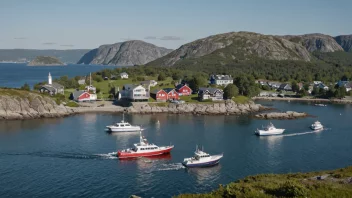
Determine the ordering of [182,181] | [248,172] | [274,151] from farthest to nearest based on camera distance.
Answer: [274,151] < [248,172] < [182,181]

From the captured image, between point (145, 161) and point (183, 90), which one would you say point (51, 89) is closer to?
point (183, 90)

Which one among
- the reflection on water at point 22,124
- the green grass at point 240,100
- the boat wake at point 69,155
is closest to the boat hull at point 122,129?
the boat wake at point 69,155

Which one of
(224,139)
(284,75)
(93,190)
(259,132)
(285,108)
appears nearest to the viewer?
(93,190)

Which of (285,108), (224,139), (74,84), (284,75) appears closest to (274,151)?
(224,139)

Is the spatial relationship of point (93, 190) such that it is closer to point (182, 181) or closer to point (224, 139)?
point (182, 181)

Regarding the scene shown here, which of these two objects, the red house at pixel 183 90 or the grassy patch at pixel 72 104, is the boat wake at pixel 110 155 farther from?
the red house at pixel 183 90

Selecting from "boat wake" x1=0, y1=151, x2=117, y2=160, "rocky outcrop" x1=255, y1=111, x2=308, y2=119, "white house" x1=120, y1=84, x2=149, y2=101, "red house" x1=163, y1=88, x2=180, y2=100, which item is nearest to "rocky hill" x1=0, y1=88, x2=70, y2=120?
"white house" x1=120, y1=84, x2=149, y2=101
